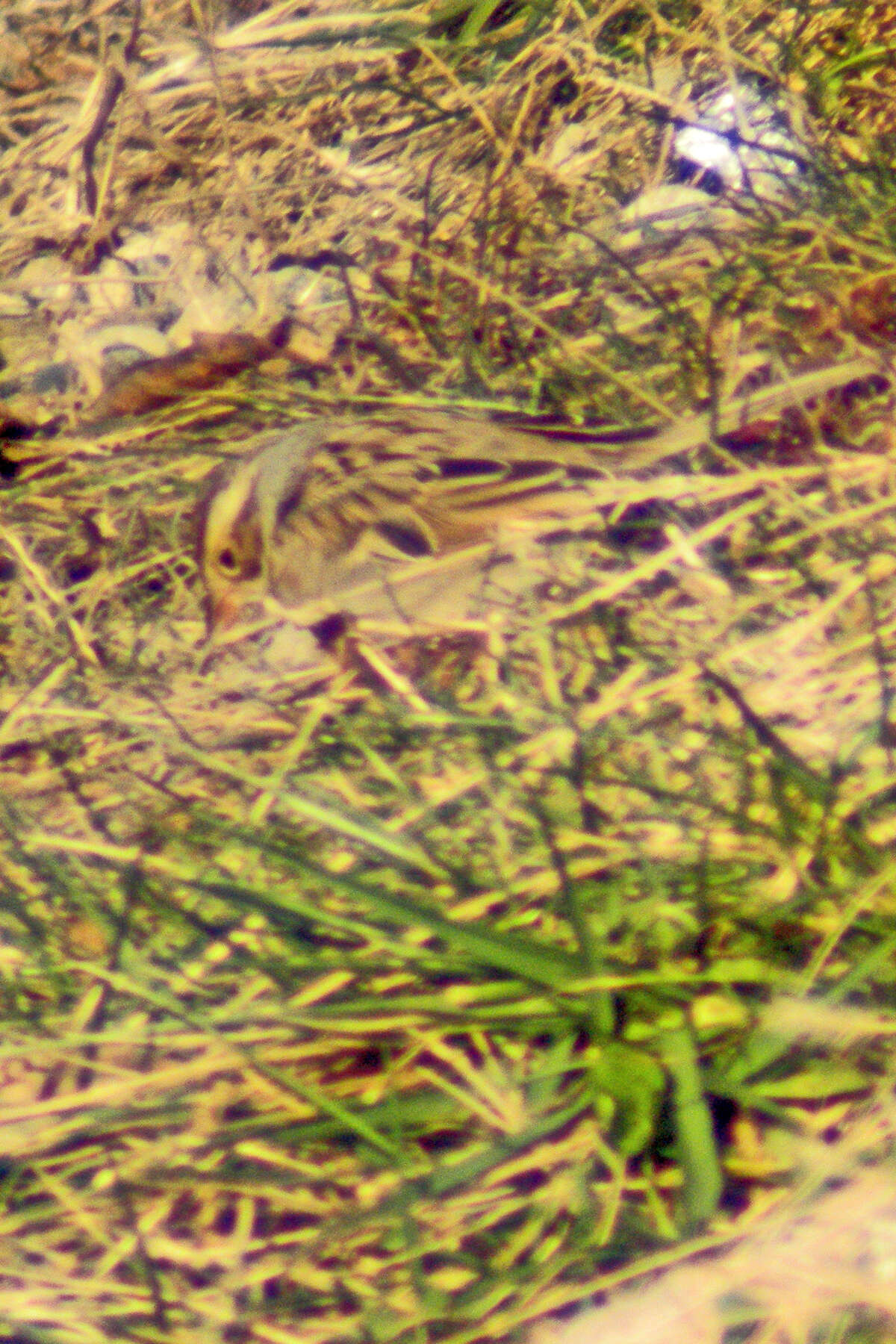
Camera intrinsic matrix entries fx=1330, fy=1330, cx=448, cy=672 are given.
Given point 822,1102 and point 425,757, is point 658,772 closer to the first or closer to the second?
point 425,757

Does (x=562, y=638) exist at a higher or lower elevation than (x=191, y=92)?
lower

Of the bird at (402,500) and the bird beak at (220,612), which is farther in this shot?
the bird beak at (220,612)

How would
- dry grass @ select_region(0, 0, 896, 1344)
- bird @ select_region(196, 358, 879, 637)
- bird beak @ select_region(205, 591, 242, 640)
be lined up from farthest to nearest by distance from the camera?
1. bird beak @ select_region(205, 591, 242, 640)
2. bird @ select_region(196, 358, 879, 637)
3. dry grass @ select_region(0, 0, 896, 1344)

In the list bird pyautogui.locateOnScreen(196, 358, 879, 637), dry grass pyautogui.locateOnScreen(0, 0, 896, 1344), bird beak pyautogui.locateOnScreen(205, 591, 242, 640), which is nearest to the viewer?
dry grass pyautogui.locateOnScreen(0, 0, 896, 1344)

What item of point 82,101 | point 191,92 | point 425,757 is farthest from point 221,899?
point 82,101

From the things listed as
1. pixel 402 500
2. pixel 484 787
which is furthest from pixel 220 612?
pixel 484 787
